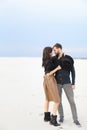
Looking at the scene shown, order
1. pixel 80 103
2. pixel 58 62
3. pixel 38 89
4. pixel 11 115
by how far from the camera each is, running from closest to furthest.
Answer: pixel 58 62, pixel 11 115, pixel 80 103, pixel 38 89

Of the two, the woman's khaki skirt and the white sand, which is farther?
the white sand

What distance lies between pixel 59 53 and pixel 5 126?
1620mm

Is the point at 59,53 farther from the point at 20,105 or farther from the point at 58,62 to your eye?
the point at 20,105

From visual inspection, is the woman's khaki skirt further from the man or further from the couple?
the man

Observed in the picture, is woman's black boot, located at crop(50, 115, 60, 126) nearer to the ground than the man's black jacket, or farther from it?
nearer to the ground

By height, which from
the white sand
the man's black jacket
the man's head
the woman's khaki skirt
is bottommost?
the white sand

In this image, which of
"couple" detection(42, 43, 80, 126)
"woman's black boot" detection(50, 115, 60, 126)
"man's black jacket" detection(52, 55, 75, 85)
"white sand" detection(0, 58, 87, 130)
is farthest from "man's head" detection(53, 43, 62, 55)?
"white sand" detection(0, 58, 87, 130)

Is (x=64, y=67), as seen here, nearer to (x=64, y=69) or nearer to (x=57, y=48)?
(x=64, y=69)

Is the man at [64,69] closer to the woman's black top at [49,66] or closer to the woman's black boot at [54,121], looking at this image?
the woman's black top at [49,66]

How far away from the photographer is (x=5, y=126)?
241 inches

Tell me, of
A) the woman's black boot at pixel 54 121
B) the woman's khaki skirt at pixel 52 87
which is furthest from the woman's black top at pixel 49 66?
the woman's black boot at pixel 54 121

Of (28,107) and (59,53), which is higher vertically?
(59,53)

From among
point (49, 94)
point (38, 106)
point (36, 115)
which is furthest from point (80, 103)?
point (49, 94)

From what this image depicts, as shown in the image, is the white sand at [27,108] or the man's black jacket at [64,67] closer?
the man's black jacket at [64,67]
